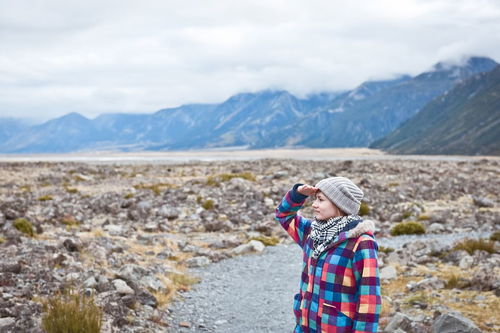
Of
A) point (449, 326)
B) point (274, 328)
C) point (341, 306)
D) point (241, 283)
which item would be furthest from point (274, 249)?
point (341, 306)

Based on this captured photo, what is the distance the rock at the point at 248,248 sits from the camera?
52.5 feet

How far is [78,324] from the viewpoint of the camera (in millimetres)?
6734

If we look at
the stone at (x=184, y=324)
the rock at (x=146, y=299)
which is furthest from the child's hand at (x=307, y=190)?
the rock at (x=146, y=299)

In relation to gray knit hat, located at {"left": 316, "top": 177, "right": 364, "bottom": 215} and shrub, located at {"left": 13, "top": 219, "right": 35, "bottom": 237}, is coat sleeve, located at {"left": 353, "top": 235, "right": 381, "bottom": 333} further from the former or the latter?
shrub, located at {"left": 13, "top": 219, "right": 35, "bottom": 237}

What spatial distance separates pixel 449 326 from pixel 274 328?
321cm

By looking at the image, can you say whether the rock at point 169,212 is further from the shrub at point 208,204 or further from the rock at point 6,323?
the rock at point 6,323

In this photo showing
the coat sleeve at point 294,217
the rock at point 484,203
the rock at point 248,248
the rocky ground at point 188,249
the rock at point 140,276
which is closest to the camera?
the coat sleeve at point 294,217

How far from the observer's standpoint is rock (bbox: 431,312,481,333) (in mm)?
7176

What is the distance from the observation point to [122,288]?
9383 mm

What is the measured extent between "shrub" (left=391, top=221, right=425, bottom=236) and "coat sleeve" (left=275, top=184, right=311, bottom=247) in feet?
50.7

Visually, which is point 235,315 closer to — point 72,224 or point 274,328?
point 274,328

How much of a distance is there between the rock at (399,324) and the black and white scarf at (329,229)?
14.4ft

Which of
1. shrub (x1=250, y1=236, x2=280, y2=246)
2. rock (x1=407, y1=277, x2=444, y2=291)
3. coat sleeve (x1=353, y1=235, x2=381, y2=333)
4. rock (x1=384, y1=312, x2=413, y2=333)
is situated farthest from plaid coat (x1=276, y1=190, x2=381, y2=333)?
shrub (x1=250, y1=236, x2=280, y2=246)

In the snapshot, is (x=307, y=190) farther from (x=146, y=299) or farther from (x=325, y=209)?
(x=146, y=299)
